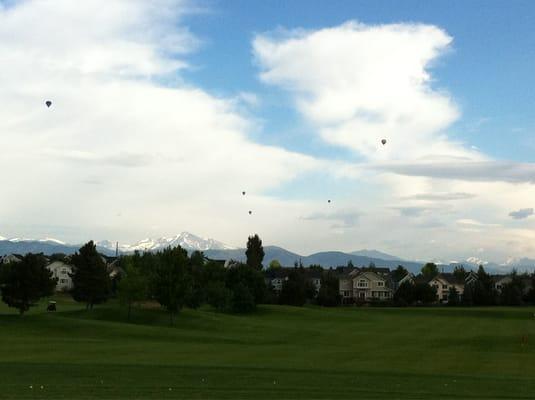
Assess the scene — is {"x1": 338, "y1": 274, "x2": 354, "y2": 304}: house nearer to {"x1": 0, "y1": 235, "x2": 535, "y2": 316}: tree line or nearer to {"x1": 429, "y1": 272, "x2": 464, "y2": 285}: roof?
{"x1": 429, "y1": 272, "x2": 464, "y2": 285}: roof

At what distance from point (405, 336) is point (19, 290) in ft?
138

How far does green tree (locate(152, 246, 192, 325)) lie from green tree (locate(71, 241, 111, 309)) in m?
8.37

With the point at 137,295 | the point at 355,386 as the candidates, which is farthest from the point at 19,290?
the point at 355,386

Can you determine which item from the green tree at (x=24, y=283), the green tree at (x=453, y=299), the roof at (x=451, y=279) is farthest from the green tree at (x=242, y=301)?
the roof at (x=451, y=279)

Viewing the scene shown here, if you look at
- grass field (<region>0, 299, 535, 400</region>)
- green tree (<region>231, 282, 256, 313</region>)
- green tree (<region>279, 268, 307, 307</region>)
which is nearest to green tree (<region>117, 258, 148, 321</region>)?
grass field (<region>0, 299, 535, 400</region>)

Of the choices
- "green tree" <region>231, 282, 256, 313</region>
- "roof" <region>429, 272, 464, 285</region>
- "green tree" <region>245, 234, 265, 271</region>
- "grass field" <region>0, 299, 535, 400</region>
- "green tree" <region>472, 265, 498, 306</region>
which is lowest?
"grass field" <region>0, 299, 535, 400</region>

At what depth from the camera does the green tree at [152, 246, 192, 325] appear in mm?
80250

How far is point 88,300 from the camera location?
86500 mm

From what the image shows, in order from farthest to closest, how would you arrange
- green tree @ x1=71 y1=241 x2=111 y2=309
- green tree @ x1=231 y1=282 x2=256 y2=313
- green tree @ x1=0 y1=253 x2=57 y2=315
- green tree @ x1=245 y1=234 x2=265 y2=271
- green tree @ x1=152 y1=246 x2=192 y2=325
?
1. green tree @ x1=245 y1=234 x2=265 y2=271
2. green tree @ x1=231 y1=282 x2=256 y2=313
3. green tree @ x1=71 y1=241 x2=111 y2=309
4. green tree @ x1=152 y1=246 x2=192 y2=325
5. green tree @ x1=0 y1=253 x2=57 y2=315

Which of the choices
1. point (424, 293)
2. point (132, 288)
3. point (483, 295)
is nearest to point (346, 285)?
point (424, 293)

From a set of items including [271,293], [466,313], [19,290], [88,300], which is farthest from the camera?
[271,293]

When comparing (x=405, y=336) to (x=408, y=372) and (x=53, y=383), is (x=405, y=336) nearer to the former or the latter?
(x=408, y=372)

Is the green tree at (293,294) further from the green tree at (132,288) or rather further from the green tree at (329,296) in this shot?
the green tree at (132,288)

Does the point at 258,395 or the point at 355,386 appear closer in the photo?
the point at 258,395
